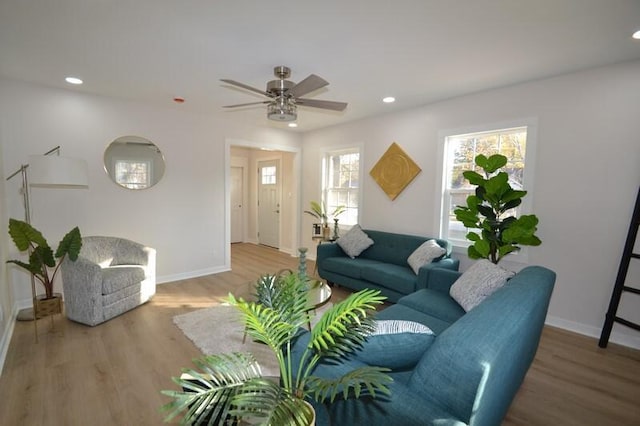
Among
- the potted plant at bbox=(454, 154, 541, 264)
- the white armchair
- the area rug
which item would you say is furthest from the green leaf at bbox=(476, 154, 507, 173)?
the white armchair

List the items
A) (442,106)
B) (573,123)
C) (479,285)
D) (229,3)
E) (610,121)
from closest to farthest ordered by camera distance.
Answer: (229,3) < (479,285) < (610,121) < (573,123) < (442,106)

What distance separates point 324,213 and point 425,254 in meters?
2.59

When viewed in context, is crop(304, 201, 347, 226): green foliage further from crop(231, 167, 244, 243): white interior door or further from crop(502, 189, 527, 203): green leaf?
crop(502, 189, 527, 203): green leaf

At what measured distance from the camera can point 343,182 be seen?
5527mm

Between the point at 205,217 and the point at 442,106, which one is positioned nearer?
the point at 442,106

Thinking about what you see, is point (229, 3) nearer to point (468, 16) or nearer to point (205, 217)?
point (468, 16)

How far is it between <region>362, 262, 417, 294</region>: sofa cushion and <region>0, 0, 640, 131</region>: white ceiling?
7.09 ft

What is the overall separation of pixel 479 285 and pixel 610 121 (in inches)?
84.2

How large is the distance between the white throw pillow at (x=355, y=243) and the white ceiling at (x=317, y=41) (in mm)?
1998

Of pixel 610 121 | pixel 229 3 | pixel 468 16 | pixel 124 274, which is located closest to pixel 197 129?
pixel 124 274

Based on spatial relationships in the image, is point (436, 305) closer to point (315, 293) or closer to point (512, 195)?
point (315, 293)

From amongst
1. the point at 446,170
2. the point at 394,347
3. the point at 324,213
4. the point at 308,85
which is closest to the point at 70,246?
the point at 308,85

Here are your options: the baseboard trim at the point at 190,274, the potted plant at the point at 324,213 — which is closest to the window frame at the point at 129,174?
the baseboard trim at the point at 190,274

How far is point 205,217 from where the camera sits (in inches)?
193
